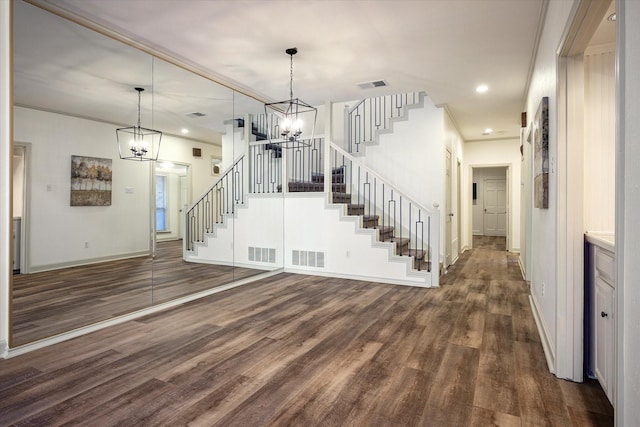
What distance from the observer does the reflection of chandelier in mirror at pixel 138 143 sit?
3.60 meters

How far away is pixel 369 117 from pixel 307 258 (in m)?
3.05

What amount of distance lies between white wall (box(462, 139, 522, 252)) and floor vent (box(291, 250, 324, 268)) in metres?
4.53

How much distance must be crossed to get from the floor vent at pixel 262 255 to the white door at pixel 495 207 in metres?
9.28

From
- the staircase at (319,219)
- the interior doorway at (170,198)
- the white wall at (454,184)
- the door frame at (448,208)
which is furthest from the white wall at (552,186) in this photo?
the interior doorway at (170,198)

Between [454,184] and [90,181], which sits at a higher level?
[454,184]

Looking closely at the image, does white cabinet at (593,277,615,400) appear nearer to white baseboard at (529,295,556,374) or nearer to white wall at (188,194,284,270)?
white baseboard at (529,295,556,374)

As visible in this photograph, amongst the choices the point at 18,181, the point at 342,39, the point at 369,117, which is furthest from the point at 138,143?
the point at 369,117

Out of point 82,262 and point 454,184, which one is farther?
point 454,184

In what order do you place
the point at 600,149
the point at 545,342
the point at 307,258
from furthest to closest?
1. the point at 307,258
2. the point at 545,342
3. the point at 600,149

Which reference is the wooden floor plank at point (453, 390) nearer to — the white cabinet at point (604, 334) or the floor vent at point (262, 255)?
the white cabinet at point (604, 334)

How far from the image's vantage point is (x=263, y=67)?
4.47 metres

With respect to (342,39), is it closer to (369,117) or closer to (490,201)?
(369,117)

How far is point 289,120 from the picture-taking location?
448cm

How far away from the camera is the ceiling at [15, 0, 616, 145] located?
123 inches
